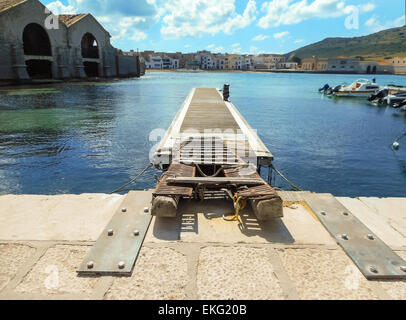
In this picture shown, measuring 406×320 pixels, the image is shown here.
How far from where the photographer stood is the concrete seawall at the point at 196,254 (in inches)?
124

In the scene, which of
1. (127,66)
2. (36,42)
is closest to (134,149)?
(36,42)

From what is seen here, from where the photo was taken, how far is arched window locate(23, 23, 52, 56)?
57.8 meters

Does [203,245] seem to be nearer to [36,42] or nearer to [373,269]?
[373,269]

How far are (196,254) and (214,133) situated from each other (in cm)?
876

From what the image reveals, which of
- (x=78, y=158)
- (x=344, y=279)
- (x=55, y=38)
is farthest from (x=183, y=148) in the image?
(x=55, y=38)

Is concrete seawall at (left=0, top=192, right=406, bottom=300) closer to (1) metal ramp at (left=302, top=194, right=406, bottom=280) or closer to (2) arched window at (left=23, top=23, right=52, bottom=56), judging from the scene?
(1) metal ramp at (left=302, top=194, right=406, bottom=280)

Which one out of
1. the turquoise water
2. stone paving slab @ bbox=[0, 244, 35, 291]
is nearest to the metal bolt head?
stone paving slab @ bbox=[0, 244, 35, 291]

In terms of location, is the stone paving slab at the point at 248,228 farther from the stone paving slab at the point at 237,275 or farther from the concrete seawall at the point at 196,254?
the stone paving slab at the point at 237,275

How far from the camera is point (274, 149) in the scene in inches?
678

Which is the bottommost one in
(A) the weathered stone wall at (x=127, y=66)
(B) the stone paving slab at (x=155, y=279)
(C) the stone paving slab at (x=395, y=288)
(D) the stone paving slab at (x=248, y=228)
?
(C) the stone paving slab at (x=395, y=288)

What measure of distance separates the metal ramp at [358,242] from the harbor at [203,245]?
15 millimetres

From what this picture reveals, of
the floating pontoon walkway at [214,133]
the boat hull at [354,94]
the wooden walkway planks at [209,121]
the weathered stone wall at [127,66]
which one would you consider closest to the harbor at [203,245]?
the floating pontoon walkway at [214,133]

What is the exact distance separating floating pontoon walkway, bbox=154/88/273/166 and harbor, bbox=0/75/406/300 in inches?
136

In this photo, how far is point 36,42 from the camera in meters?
58.9
